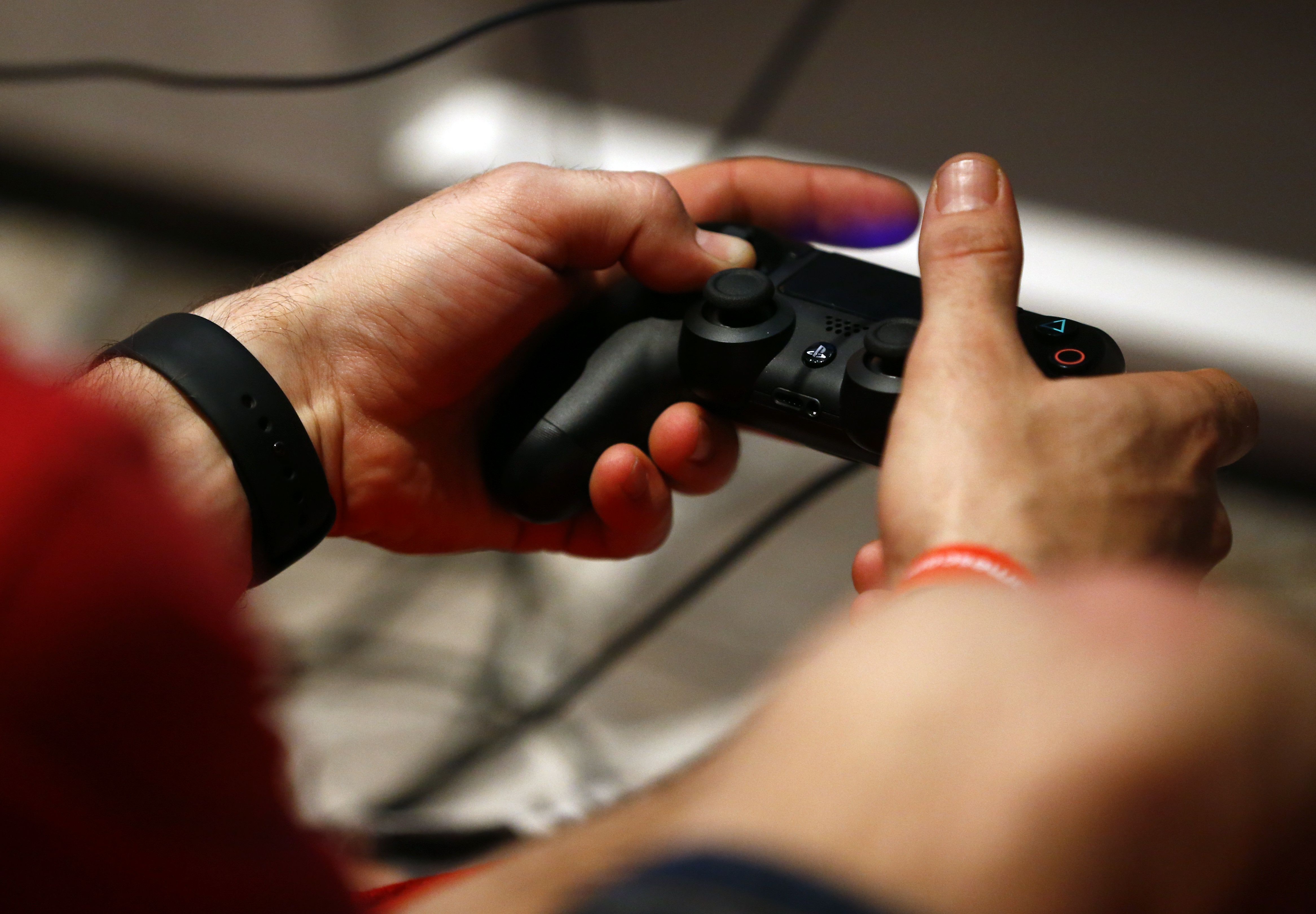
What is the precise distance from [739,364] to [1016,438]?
0.16 metres

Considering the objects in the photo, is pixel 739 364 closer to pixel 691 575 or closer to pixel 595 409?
pixel 595 409

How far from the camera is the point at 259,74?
934 mm

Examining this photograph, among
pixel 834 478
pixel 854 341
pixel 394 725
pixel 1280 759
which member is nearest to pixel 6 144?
pixel 394 725

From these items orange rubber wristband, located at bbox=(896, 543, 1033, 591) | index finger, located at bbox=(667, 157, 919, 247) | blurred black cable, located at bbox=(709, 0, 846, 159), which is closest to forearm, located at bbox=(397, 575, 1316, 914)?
orange rubber wristband, located at bbox=(896, 543, 1033, 591)

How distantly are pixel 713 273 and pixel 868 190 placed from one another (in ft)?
0.56

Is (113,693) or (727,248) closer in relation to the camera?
(113,693)

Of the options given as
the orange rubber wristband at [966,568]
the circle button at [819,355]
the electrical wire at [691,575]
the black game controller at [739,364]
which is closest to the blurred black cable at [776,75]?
the electrical wire at [691,575]

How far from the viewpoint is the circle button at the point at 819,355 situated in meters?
0.44

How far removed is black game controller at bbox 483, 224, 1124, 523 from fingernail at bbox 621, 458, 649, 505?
1cm

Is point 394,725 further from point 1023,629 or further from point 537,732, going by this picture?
point 1023,629

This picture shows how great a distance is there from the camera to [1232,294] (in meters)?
0.60

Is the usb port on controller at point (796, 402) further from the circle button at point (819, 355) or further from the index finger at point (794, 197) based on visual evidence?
the index finger at point (794, 197)

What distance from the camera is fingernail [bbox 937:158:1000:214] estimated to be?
387 mm

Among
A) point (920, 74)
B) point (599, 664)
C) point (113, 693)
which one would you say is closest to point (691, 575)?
point (599, 664)
